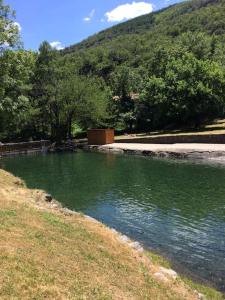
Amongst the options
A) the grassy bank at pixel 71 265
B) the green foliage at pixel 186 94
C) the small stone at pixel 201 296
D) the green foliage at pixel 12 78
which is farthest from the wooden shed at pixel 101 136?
the small stone at pixel 201 296

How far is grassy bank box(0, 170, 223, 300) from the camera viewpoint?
31.9ft

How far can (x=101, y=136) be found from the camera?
202ft

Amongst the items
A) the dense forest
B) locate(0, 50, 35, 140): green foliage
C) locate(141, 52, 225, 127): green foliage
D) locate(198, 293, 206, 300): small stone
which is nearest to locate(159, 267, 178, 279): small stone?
locate(198, 293, 206, 300): small stone

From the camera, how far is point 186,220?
22.1 meters

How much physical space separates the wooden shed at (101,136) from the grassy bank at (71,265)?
45.3 meters

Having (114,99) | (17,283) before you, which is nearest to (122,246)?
(17,283)

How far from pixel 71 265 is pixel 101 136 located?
50.7 metres

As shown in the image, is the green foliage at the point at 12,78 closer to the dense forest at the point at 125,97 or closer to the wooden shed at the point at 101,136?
the dense forest at the point at 125,97

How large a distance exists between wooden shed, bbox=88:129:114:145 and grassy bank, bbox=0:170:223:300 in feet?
149

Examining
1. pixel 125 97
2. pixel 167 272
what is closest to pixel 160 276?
pixel 167 272

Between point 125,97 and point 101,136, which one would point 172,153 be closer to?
point 101,136

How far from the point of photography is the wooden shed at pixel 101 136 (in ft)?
201

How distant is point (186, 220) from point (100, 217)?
461 centimetres

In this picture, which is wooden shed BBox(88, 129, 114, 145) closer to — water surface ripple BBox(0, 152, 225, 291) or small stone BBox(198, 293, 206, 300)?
water surface ripple BBox(0, 152, 225, 291)
